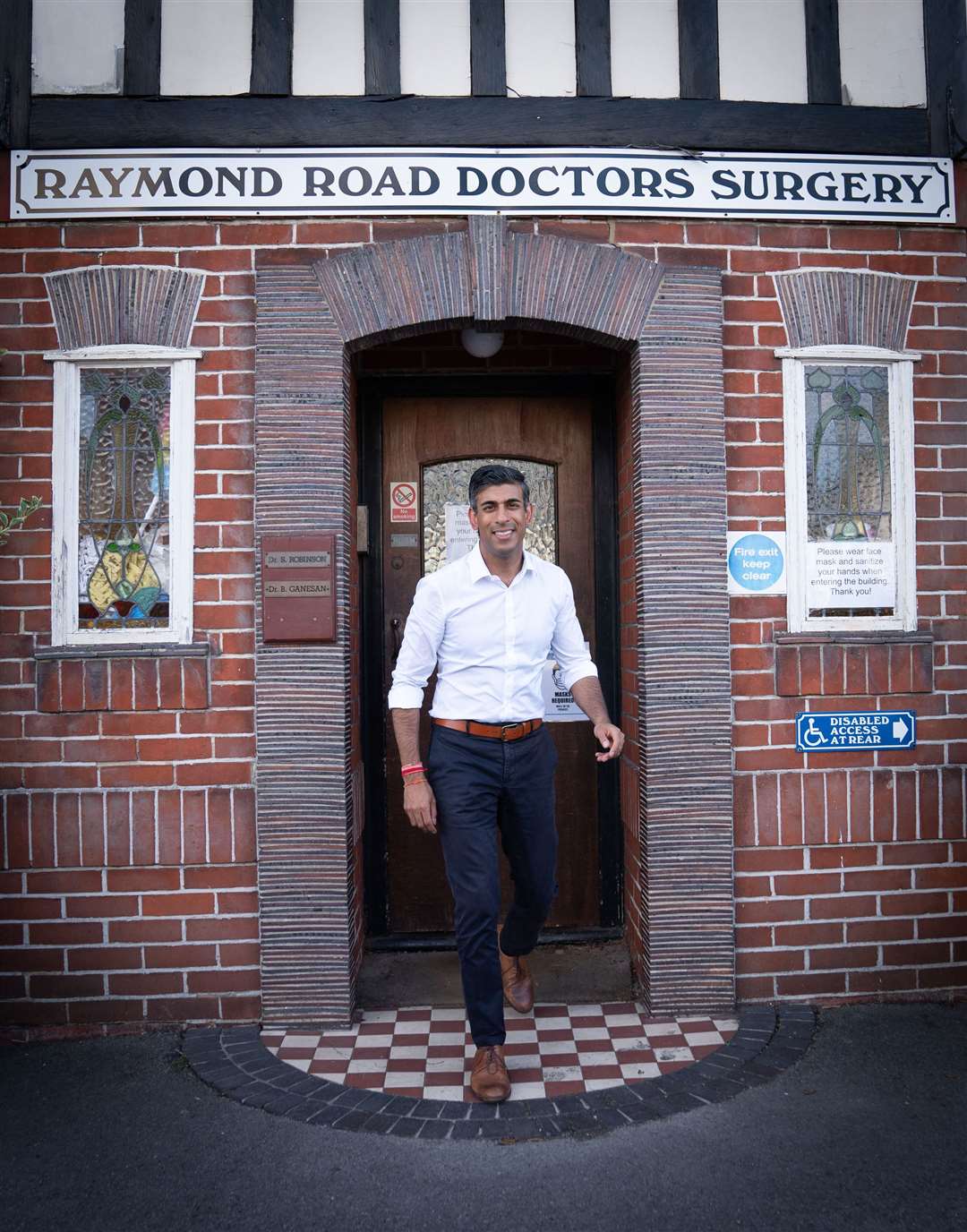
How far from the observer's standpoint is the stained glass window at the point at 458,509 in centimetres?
505

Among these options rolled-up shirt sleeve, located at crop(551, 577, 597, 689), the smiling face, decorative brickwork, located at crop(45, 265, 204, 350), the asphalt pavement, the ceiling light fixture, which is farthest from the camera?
the ceiling light fixture

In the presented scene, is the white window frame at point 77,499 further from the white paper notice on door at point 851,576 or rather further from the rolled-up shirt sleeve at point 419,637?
the white paper notice on door at point 851,576

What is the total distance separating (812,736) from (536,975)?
1.67 m

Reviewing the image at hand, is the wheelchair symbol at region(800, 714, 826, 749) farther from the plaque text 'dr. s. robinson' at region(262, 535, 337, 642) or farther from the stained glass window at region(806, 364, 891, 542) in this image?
the plaque text 'dr. s. robinson' at region(262, 535, 337, 642)

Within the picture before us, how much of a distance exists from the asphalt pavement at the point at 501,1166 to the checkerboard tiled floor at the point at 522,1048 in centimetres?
37

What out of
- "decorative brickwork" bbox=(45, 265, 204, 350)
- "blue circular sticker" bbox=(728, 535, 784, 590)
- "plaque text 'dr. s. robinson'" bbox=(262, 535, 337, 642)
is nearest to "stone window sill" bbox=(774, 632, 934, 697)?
"blue circular sticker" bbox=(728, 535, 784, 590)

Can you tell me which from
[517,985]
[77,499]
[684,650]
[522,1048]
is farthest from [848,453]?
[77,499]

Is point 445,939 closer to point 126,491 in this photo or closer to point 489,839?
point 489,839

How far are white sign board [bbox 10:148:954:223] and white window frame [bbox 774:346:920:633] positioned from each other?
2.18ft

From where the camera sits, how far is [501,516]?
3732 millimetres

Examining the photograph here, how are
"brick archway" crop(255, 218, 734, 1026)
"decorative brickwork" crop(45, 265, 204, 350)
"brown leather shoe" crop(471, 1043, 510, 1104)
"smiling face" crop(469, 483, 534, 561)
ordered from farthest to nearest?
"decorative brickwork" crop(45, 265, 204, 350)
"brick archway" crop(255, 218, 734, 1026)
"smiling face" crop(469, 483, 534, 561)
"brown leather shoe" crop(471, 1043, 510, 1104)

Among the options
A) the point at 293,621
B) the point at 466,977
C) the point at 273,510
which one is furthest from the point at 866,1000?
the point at 273,510

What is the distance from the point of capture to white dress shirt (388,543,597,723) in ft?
12.4

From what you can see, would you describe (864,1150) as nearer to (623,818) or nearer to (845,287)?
(623,818)
